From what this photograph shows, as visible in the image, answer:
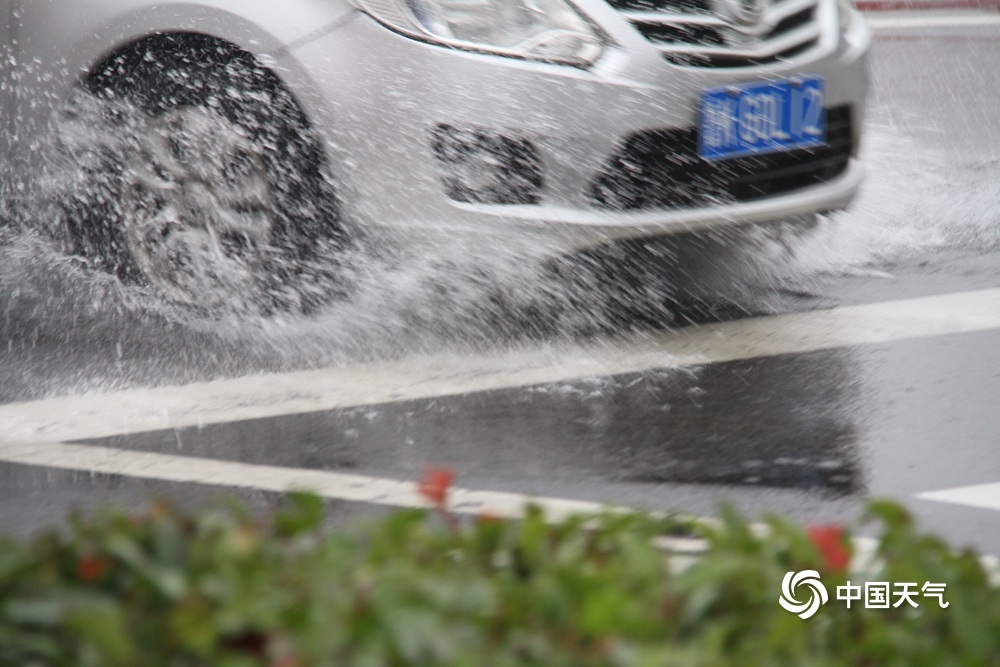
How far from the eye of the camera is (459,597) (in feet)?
5.34

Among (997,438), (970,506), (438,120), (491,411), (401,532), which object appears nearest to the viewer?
(401,532)

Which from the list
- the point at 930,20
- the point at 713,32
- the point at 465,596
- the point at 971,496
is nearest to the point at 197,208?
the point at 713,32

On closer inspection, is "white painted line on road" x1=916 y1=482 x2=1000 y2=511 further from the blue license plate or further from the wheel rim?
the wheel rim

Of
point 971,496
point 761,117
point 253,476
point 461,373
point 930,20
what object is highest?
point 761,117

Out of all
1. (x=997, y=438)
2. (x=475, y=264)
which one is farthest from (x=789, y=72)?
(x=997, y=438)

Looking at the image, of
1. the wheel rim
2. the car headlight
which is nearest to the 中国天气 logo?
the car headlight

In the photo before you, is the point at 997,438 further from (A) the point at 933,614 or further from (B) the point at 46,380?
(B) the point at 46,380

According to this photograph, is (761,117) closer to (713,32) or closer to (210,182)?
(713,32)

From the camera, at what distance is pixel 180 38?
481cm

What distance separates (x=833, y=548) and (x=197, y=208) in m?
3.65

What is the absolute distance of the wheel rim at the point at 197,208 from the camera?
4.90 metres

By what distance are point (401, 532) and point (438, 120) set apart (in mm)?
2846

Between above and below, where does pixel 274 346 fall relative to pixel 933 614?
below

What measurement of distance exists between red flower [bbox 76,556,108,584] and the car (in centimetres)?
298
